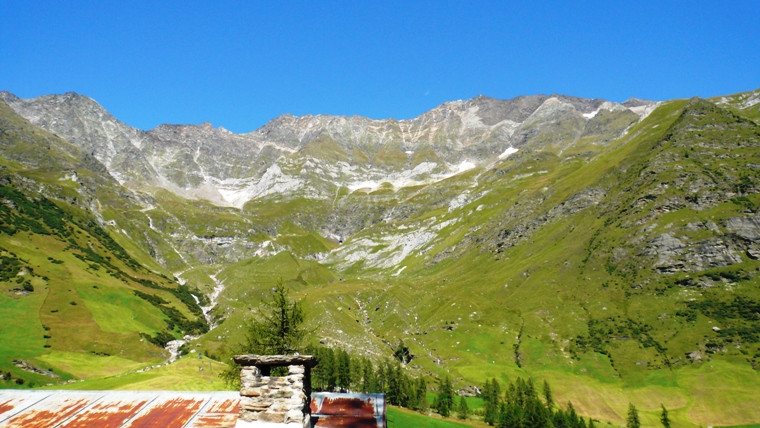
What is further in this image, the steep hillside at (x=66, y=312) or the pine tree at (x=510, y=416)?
the steep hillside at (x=66, y=312)

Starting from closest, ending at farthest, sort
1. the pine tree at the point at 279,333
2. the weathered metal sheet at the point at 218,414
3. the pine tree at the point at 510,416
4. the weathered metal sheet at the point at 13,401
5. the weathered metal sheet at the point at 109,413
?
1. the weathered metal sheet at the point at 218,414
2. the weathered metal sheet at the point at 109,413
3. the weathered metal sheet at the point at 13,401
4. the pine tree at the point at 279,333
5. the pine tree at the point at 510,416

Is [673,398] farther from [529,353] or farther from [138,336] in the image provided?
[138,336]

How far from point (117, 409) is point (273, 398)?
38.7 feet

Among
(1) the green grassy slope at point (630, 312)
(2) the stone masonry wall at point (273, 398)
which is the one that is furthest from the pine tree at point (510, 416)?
(2) the stone masonry wall at point (273, 398)

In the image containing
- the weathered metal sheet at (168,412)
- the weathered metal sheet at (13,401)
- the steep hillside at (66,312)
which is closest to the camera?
the weathered metal sheet at (168,412)

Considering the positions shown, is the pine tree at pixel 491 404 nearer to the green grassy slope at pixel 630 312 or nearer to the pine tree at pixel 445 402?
the pine tree at pixel 445 402

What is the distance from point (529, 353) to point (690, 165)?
118 metres

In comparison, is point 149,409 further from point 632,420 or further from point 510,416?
point 632,420

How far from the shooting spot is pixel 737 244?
143 meters

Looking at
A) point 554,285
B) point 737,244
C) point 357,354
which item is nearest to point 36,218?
point 357,354

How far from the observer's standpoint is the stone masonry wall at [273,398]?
Result: 15031mm

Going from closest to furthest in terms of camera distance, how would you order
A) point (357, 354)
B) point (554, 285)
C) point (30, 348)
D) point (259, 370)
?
point (259, 370)
point (30, 348)
point (357, 354)
point (554, 285)

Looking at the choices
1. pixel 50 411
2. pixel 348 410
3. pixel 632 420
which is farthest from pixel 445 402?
pixel 50 411

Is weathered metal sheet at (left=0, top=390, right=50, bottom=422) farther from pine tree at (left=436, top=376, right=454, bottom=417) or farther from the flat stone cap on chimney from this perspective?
pine tree at (left=436, top=376, right=454, bottom=417)
